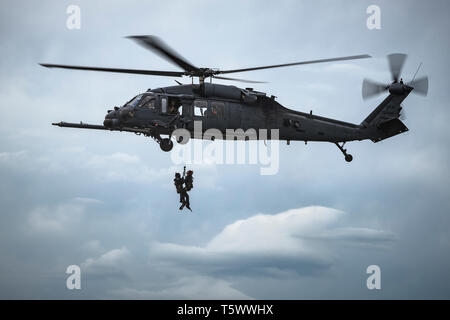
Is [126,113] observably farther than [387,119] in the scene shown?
No

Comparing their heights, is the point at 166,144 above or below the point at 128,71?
below

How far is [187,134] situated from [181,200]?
3.16 metres

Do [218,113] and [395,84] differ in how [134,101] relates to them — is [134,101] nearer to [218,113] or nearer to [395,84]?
[218,113]

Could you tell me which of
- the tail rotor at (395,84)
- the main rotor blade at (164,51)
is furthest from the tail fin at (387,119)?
the main rotor blade at (164,51)

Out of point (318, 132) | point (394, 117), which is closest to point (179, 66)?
point (318, 132)

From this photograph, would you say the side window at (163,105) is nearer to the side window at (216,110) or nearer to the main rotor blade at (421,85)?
the side window at (216,110)

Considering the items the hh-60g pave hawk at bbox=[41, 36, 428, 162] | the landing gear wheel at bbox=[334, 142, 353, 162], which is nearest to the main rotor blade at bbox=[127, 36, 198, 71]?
the hh-60g pave hawk at bbox=[41, 36, 428, 162]

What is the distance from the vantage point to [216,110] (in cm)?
2920

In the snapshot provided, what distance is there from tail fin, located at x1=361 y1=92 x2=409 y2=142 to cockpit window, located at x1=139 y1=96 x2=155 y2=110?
12.2 metres

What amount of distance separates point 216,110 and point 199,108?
0.88 metres

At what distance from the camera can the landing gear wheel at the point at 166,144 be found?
28.2 metres

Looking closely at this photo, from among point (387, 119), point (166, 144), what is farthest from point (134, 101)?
point (387, 119)

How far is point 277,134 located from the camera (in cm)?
3069
